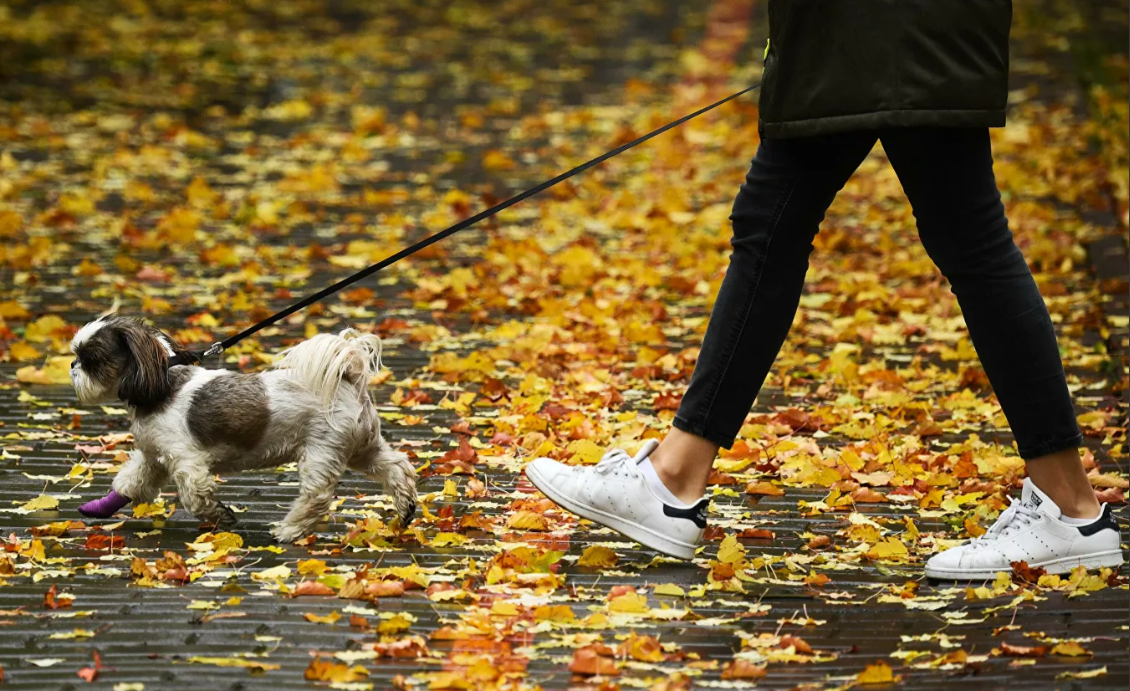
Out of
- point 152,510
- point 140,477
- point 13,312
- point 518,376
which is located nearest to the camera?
point 140,477

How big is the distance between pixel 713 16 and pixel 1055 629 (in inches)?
618

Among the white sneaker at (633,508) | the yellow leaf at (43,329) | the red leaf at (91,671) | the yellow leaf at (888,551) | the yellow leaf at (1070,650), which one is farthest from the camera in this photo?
the yellow leaf at (43,329)

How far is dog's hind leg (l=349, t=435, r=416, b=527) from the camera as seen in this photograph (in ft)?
15.0

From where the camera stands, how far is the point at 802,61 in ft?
13.2

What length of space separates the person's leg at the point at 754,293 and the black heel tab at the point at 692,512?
3 cm

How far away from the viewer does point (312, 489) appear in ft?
14.7

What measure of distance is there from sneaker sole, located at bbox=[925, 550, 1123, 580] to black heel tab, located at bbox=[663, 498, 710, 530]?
0.64 m

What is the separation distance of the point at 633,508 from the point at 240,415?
1209 mm

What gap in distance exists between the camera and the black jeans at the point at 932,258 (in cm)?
402

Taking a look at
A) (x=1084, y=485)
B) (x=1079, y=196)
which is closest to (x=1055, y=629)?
(x=1084, y=485)

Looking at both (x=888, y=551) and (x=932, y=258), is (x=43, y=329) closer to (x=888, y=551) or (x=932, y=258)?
(x=888, y=551)

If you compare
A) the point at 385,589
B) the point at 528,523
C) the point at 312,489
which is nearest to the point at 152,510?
the point at 312,489

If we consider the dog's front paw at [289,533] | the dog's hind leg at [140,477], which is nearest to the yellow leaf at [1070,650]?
the dog's front paw at [289,533]

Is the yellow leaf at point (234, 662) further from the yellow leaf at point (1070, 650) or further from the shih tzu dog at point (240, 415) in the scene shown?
the yellow leaf at point (1070, 650)
